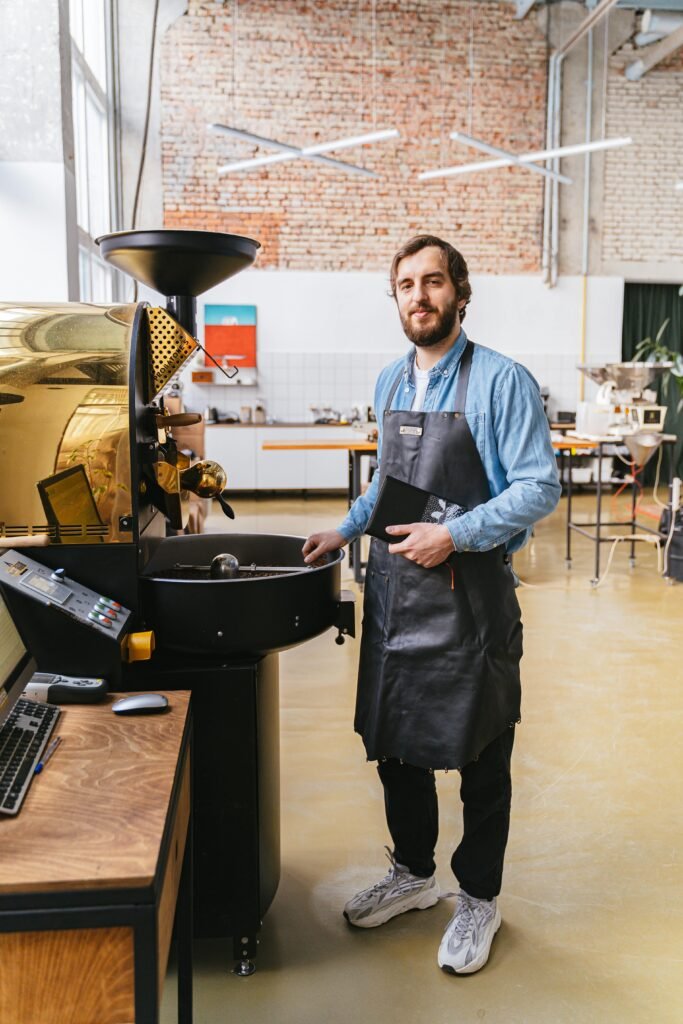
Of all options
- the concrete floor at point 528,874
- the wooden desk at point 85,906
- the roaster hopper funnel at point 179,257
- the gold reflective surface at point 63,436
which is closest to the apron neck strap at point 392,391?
the roaster hopper funnel at point 179,257

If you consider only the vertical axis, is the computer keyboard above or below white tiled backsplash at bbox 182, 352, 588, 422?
below

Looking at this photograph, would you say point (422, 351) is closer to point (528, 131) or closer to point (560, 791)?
point (560, 791)

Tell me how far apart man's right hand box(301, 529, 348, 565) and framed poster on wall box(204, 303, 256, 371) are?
25.8 ft

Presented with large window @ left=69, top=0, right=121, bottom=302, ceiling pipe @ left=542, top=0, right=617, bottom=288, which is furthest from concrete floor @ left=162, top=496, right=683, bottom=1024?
ceiling pipe @ left=542, top=0, right=617, bottom=288

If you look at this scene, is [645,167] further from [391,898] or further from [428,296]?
[391,898]

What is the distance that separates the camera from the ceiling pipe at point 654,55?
30.0 ft

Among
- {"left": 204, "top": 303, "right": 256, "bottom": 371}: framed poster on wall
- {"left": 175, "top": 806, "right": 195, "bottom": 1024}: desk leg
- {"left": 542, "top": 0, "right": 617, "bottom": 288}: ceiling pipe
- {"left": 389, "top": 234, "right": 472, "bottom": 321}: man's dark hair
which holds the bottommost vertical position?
{"left": 175, "top": 806, "right": 195, "bottom": 1024}: desk leg

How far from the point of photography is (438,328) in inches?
74.7

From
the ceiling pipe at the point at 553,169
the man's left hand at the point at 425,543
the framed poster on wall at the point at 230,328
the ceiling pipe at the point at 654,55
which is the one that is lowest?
the man's left hand at the point at 425,543

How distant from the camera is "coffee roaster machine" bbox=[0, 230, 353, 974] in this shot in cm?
163

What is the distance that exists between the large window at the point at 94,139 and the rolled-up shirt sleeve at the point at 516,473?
576cm

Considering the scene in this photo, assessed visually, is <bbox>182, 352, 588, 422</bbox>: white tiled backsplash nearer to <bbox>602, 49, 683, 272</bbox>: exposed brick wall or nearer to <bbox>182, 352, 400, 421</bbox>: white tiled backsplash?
<bbox>182, 352, 400, 421</bbox>: white tiled backsplash

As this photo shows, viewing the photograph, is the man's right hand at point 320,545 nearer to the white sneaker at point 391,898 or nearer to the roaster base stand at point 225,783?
the roaster base stand at point 225,783

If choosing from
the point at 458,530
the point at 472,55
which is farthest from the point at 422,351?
the point at 472,55
